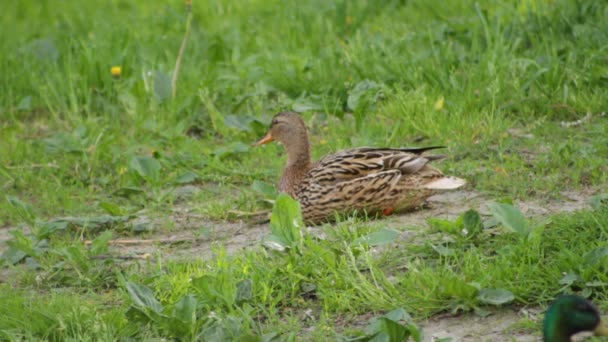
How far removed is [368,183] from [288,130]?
3.28 ft

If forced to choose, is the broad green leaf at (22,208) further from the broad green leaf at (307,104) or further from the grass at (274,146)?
the broad green leaf at (307,104)

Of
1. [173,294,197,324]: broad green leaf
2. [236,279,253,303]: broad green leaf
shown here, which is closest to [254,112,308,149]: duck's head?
[236,279,253,303]: broad green leaf

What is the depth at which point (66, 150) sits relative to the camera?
8008mm

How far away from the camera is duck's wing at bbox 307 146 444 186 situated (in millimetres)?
6562

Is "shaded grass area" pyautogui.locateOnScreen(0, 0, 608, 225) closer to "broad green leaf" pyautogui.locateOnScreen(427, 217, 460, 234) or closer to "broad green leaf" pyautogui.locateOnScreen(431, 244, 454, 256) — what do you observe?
"broad green leaf" pyautogui.locateOnScreen(427, 217, 460, 234)

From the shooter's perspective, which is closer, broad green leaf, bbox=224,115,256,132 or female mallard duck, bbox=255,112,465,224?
female mallard duck, bbox=255,112,465,224

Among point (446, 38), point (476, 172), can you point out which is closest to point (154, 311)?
point (476, 172)

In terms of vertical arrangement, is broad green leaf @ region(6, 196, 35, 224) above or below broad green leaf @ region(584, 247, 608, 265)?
below

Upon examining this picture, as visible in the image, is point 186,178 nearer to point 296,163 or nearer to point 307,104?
point 296,163

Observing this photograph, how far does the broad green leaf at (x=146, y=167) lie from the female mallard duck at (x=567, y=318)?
12.7 ft

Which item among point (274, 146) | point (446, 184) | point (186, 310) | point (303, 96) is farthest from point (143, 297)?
point (303, 96)

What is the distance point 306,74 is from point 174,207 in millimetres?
2040

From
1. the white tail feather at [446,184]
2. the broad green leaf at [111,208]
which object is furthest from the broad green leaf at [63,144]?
the white tail feather at [446,184]

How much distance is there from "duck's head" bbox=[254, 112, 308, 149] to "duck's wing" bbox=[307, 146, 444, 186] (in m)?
0.48
